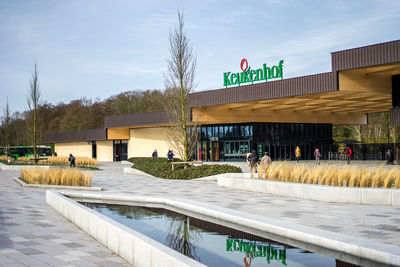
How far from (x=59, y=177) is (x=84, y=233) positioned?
11036mm

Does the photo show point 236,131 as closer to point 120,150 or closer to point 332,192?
point 120,150

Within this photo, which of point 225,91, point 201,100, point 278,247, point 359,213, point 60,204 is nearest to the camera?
point 278,247

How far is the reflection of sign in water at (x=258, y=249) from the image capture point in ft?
24.2

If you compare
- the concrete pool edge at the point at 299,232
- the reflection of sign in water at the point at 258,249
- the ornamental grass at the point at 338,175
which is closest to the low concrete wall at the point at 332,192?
the ornamental grass at the point at 338,175

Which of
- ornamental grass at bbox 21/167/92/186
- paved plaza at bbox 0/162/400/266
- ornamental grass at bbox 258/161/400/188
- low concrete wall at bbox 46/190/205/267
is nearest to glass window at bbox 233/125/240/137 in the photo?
ornamental grass at bbox 21/167/92/186

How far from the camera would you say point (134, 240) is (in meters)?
6.59

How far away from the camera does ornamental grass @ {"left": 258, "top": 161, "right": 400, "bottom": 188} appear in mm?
13891

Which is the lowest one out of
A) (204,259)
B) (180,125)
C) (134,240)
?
(204,259)

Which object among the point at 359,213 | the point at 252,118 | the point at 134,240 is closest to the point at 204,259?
the point at 134,240

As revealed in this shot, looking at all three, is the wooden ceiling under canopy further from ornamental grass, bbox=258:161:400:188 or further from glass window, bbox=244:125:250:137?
ornamental grass, bbox=258:161:400:188

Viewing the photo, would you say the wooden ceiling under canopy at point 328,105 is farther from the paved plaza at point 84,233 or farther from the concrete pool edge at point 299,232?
the concrete pool edge at point 299,232

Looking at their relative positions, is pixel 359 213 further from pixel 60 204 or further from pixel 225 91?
pixel 225 91

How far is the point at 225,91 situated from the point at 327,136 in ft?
74.9

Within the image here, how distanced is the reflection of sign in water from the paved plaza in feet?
5.85
